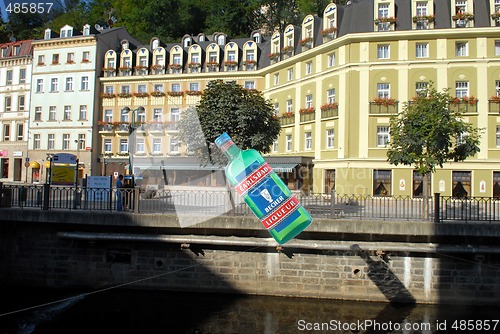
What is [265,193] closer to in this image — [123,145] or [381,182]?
[381,182]

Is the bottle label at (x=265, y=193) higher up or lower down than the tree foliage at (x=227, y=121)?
lower down

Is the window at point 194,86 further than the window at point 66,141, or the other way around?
→ the window at point 66,141

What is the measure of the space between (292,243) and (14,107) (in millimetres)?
44550

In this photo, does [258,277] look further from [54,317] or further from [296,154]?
[296,154]

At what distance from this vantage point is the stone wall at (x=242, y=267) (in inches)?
523

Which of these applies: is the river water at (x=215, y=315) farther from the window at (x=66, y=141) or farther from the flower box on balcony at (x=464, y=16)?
A: the window at (x=66, y=141)

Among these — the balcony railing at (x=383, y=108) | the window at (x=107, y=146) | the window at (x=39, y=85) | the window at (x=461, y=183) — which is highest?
the window at (x=39, y=85)

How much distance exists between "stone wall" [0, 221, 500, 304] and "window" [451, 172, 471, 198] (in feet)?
52.2

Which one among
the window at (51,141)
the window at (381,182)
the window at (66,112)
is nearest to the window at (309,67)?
the window at (381,182)

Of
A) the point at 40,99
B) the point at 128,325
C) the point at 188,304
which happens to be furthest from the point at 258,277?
the point at 40,99

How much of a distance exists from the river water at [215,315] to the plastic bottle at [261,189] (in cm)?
647

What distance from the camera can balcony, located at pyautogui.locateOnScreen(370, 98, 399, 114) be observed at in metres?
29.1

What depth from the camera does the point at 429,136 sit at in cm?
1642

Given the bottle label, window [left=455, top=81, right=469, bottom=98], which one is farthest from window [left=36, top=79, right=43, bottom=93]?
the bottle label
